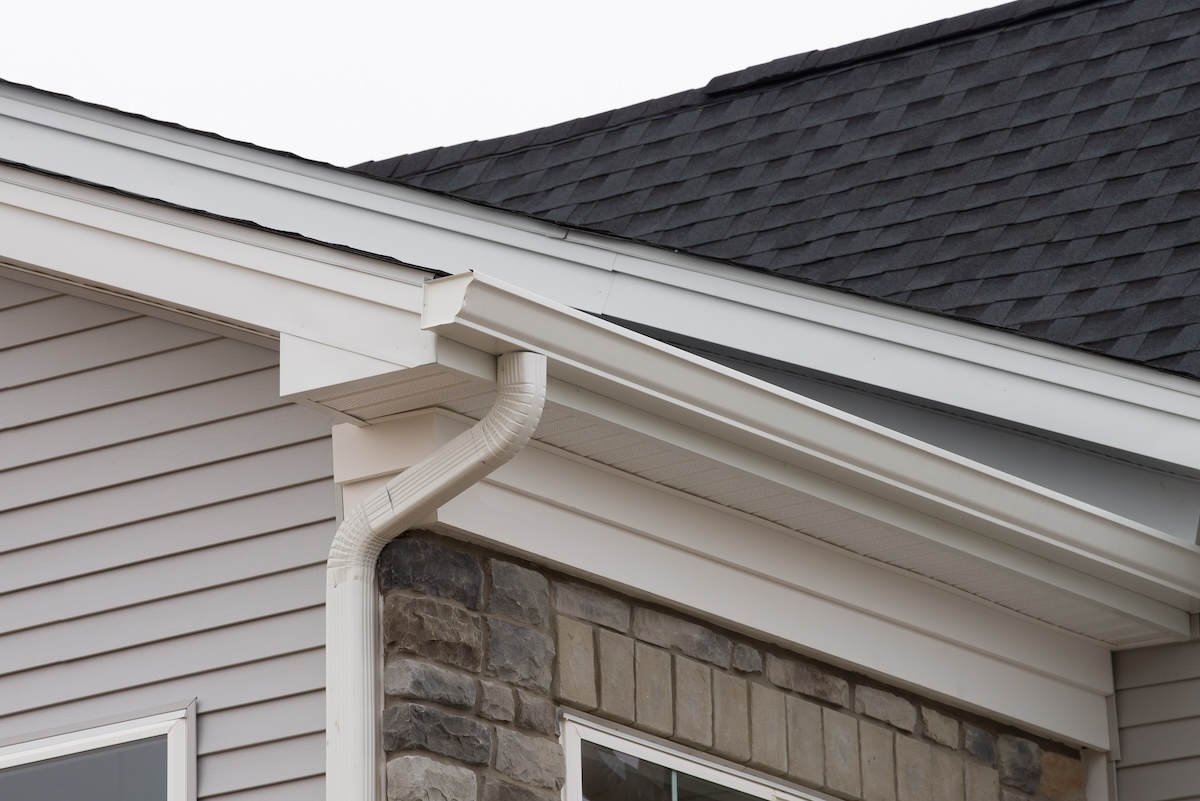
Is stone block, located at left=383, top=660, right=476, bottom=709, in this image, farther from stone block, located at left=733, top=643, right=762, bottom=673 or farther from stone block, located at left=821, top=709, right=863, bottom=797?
stone block, located at left=821, top=709, right=863, bottom=797

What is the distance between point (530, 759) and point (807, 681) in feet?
3.92

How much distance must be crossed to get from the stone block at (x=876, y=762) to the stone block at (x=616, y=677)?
974 mm

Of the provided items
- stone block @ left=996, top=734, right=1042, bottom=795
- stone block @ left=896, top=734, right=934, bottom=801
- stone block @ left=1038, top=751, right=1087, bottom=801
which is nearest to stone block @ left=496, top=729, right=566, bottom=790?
stone block @ left=896, top=734, right=934, bottom=801

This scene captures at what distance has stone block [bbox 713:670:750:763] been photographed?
495cm

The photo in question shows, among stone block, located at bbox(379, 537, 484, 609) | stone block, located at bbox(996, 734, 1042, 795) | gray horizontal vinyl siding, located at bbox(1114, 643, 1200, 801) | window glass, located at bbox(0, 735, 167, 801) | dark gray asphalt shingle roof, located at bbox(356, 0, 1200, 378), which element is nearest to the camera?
stone block, located at bbox(379, 537, 484, 609)

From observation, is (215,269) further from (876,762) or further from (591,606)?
(876,762)

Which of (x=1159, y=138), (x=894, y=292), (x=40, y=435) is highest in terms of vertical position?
(x=1159, y=138)

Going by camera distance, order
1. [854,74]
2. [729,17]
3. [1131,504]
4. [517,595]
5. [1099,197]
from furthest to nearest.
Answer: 1. [729,17]
2. [854,74]
3. [1099,197]
4. [1131,504]
5. [517,595]

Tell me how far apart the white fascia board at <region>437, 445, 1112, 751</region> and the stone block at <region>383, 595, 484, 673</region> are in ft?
0.71

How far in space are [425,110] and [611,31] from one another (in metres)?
4.82

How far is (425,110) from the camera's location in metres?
41.9

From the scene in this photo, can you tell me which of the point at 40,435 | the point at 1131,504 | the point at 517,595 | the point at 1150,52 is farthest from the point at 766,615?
the point at 1150,52

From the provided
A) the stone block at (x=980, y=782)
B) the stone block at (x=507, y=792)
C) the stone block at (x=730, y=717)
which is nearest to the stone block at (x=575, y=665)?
the stone block at (x=507, y=792)

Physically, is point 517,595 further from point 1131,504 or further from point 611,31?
point 611,31
